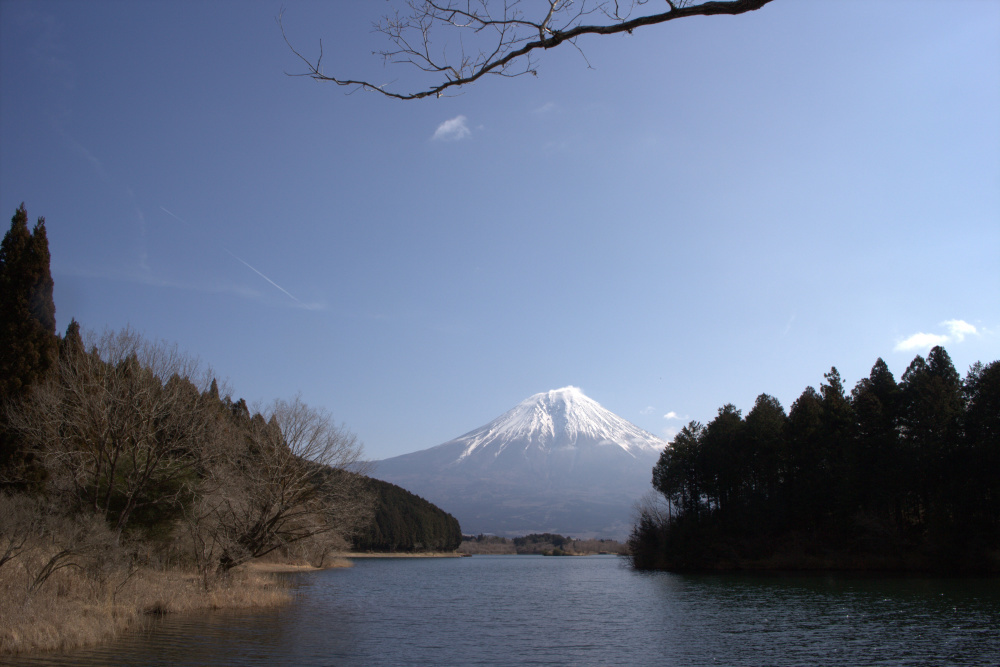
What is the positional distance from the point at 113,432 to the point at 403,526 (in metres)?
89.7

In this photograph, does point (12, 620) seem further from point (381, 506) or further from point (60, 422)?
point (381, 506)

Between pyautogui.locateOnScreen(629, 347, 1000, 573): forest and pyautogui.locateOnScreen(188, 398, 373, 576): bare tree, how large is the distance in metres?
36.5

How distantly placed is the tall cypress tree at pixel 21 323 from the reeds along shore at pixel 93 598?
5722mm

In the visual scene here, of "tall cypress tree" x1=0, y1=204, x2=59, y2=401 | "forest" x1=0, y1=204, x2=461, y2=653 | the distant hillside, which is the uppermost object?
"tall cypress tree" x1=0, y1=204, x2=59, y2=401

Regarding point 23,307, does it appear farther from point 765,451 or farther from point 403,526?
point 403,526

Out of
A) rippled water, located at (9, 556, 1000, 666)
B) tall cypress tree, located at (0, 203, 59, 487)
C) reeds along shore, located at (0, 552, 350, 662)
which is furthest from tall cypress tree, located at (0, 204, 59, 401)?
rippled water, located at (9, 556, 1000, 666)

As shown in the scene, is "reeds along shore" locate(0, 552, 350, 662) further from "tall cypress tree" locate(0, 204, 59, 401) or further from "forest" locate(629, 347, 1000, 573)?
"forest" locate(629, 347, 1000, 573)

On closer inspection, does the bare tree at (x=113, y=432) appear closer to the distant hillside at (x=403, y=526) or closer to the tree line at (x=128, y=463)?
the tree line at (x=128, y=463)

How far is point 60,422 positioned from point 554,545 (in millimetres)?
138676

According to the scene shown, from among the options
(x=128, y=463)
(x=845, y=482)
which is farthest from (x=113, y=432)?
(x=845, y=482)

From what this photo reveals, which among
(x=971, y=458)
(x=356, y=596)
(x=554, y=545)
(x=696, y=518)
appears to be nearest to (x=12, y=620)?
(x=356, y=596)

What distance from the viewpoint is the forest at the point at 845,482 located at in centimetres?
3912

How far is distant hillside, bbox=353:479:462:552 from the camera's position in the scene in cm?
10075

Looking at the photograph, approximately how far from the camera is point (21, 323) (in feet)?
69.2
